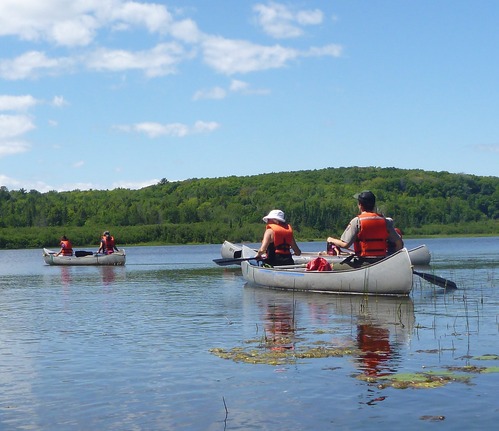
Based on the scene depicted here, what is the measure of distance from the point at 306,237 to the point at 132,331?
99546 millimetres

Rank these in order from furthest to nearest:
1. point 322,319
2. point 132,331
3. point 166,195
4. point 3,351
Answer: point 166,195, point 322,319, point 132,331, point 3,351

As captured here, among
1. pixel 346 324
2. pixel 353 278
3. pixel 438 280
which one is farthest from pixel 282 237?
pixel 346 324

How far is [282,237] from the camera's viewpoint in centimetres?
2080

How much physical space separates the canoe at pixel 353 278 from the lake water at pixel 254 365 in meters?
0.49

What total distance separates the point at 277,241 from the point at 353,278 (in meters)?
3.60

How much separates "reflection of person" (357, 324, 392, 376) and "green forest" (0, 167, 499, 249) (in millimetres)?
81818

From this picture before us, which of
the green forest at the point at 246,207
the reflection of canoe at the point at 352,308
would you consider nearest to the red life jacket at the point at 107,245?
the reflection of canoe at the point at 352,308

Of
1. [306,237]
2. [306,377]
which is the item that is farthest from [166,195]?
[306,377]

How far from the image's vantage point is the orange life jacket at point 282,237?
20.6 m

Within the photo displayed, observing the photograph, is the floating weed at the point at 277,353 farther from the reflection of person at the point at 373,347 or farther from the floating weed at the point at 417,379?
the floating weed at the point at 417,379

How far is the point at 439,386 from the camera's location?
8.23m

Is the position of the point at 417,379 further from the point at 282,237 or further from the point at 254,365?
the point at 282,237

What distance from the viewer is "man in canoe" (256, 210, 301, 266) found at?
2055 centimetres

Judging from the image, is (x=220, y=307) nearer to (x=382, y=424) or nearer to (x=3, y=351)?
(x=3, y=351)
